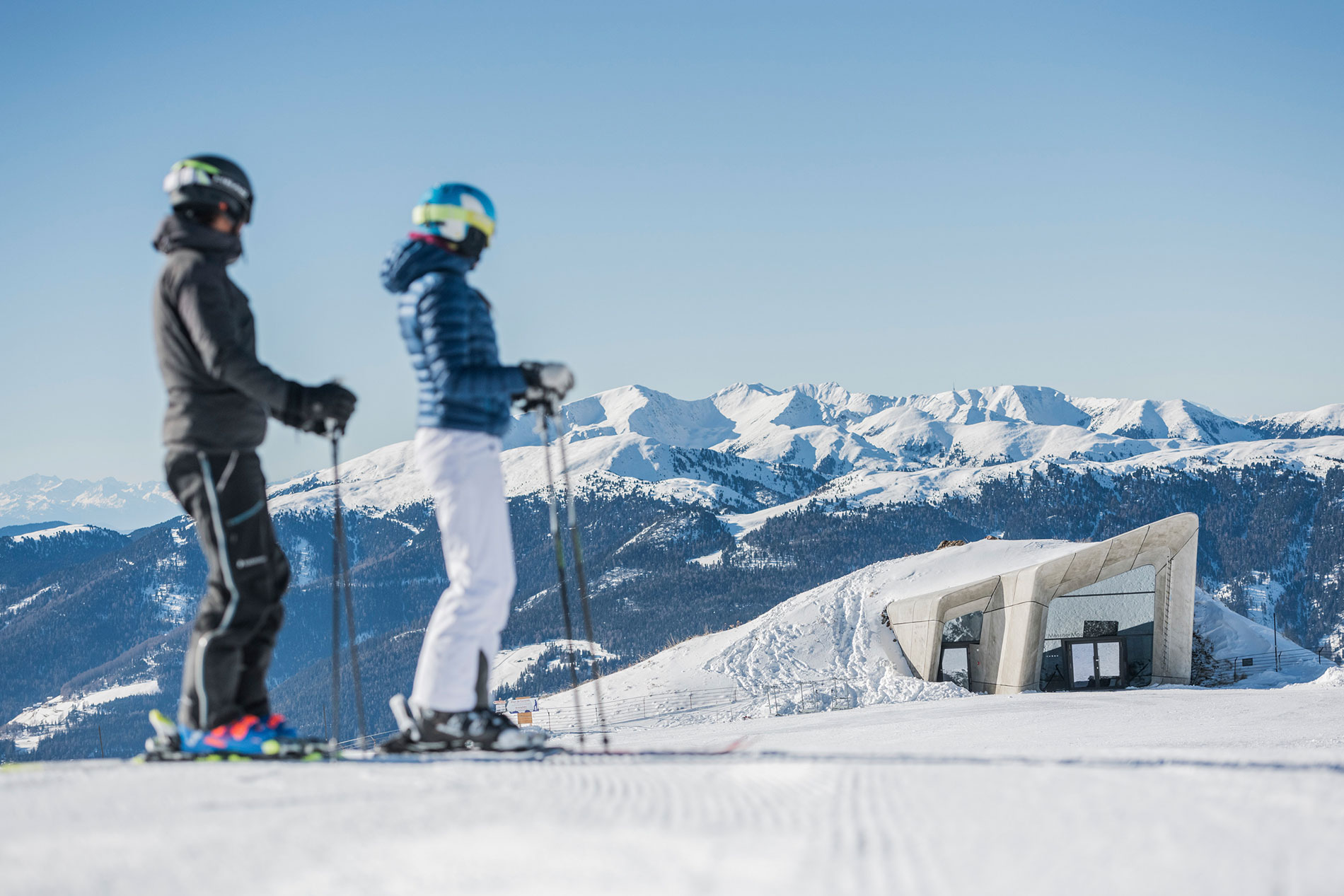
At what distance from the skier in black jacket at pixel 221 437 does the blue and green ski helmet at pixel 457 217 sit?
0.81 metres

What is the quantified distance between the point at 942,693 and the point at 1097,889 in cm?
2065

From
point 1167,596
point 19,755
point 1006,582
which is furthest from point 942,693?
point 19,755

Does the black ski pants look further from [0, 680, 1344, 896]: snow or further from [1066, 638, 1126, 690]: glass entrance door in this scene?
[1066, 638, 1126, 690]: glass entrance door

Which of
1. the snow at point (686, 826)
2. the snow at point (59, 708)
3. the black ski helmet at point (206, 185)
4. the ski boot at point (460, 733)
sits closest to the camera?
the snow at point (686, 826)

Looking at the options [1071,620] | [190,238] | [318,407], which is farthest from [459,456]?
[1071,620]

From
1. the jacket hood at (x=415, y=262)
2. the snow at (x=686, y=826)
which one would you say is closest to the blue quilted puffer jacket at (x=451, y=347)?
the jacket hood at (x=415, y=262)

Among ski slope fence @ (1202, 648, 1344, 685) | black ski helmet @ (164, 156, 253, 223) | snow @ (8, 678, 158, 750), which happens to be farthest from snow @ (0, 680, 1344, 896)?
snow @ (8, 678, 158, 750)

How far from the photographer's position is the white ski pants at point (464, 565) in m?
4.14

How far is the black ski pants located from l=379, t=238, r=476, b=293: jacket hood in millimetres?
1018

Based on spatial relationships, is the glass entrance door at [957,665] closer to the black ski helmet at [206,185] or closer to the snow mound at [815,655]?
the snow mound at [815,655]

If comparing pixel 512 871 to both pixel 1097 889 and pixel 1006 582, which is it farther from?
pixel 1006 582

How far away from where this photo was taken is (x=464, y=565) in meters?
4.17

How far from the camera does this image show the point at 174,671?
179 meters

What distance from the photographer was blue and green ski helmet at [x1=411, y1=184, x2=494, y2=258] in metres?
4.49
